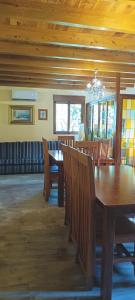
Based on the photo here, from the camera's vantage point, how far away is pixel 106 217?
1650mm

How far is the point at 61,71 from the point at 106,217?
392cm

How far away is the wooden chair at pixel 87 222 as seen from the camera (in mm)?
1762

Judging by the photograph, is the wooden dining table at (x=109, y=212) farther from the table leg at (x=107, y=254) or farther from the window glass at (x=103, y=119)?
the window glass at (x=103, y=119)

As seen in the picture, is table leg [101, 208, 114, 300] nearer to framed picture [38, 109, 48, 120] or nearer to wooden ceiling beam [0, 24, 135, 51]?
wooden ceiling beam [0, 24, 135, 51]

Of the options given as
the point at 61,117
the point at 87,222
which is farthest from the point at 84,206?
the point at 61,117

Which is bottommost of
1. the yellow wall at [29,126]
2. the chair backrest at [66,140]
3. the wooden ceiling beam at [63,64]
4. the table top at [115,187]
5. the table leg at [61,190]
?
the table leg at [61,190]

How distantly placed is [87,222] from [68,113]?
592 cm

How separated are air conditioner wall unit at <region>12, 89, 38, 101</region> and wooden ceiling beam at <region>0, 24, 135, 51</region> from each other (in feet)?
12.4

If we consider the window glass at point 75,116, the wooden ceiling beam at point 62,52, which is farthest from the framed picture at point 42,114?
the wooden ceiling beam at point 62,52

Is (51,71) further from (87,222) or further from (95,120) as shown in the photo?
(87,222)

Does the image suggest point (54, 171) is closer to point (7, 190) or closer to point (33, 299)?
point (7, 190)

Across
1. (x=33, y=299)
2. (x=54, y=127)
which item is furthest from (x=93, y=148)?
(x=54, y=127)

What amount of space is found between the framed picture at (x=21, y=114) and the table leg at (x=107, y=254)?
19.2ft

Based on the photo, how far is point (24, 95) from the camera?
275 inches
